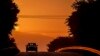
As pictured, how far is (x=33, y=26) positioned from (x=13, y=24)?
5387 mm

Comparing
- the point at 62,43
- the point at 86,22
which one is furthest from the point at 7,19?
the point at 86,22

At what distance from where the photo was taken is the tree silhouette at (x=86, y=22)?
1691 centimetres

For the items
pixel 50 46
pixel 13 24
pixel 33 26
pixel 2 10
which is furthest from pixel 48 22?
pixel 2 10

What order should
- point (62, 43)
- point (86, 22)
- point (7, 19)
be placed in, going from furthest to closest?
point (62, 43)
point (86, 22)
point (7, 19)

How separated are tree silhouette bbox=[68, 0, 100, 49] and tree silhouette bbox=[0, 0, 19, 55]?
361cm

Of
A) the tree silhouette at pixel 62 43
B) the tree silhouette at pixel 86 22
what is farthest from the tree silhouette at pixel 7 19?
the tree silhouette at pixel 86 22

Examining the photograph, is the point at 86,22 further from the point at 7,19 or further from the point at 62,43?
the point at 7,19

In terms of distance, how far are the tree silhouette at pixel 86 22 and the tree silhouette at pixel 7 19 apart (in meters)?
3.61

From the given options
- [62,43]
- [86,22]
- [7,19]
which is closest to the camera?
[7,19]

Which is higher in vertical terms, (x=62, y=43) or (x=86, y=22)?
(x=86, y=22)

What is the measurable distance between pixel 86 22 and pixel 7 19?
172 inches

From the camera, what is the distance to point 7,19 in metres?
17.2

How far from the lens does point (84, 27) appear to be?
17.7m

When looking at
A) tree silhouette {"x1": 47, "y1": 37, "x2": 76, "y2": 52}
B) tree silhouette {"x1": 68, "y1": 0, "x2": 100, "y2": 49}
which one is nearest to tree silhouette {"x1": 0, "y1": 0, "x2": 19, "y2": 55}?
tree silhouette {"x1": 47, "y1": 37, "x2": 76, "y2": 52}
